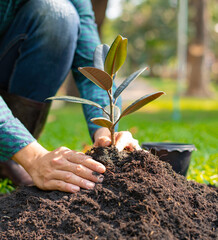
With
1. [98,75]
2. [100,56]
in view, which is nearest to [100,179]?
[98,75]

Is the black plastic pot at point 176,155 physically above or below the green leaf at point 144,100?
below

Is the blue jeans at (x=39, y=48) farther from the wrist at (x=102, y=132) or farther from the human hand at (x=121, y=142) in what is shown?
the human hand at (x=121, y=142)

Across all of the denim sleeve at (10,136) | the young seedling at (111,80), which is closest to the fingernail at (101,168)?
the young seedling at (111,80)

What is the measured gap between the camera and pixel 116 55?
4.03 feet

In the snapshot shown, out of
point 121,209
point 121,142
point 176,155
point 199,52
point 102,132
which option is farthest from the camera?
point 199,52

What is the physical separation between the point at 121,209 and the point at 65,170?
26 centimetres

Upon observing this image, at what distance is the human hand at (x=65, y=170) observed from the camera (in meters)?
1.17

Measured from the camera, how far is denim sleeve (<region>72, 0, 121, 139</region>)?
1.65 meters

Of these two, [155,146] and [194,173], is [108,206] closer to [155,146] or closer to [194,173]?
[155,146]

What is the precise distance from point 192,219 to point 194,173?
967 millimetres

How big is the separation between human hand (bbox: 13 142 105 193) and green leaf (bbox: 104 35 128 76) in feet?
1.23

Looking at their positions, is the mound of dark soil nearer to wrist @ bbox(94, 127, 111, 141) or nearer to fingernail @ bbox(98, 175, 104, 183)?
fingernail @ bbox(98, 175, 104, 183)

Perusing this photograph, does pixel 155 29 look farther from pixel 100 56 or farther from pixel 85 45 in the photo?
pixel 100 56

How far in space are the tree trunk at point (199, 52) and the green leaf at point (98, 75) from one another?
11056 mm
